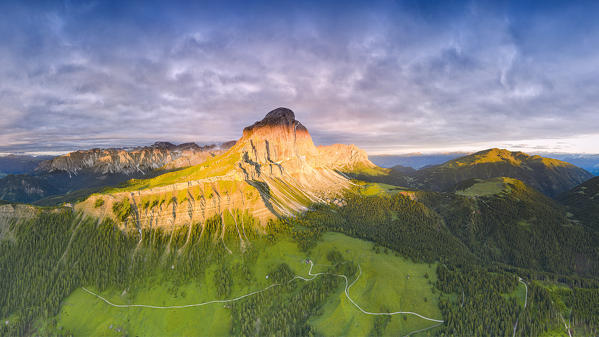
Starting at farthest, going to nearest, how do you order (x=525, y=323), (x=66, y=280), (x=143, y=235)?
1. (x=143, y=235)
2. (x=66, y=280)
3. (x=525, y=323)

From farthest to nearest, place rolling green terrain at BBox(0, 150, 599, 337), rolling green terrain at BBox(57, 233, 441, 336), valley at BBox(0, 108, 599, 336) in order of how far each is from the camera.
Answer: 1. rolling green terrain at BBox(57, 233, 441, 336)
2. valley at BBox(0, 108, 599, 336)
3. rolling green terrain at BBox(0, 150, 599, 337)

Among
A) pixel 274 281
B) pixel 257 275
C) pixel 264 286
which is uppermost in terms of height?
pixel 257 275

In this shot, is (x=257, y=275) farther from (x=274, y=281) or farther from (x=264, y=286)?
(x=274, y=281)

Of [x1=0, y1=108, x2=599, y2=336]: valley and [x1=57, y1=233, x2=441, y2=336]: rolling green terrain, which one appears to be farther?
[x1=57, y1=233, x2=441, y2=336]: rolling green terrain

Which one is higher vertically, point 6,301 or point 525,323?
point 525,323

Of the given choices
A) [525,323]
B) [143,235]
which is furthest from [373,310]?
[143,235]

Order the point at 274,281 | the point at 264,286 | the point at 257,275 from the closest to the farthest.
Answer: the point at 264,286 → the point at 274,281 → the point at 257,275

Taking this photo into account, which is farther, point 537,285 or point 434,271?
point 434,271

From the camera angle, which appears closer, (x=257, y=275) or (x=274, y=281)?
(x=274, y=281)

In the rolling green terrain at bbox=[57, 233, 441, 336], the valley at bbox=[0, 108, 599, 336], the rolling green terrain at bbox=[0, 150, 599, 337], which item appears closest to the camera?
the rolling green terrain at bbox=[0, 150, 599, 337]

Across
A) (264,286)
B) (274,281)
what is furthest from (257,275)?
(274,281)

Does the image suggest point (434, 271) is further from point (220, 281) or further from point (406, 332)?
point (220, 281)
